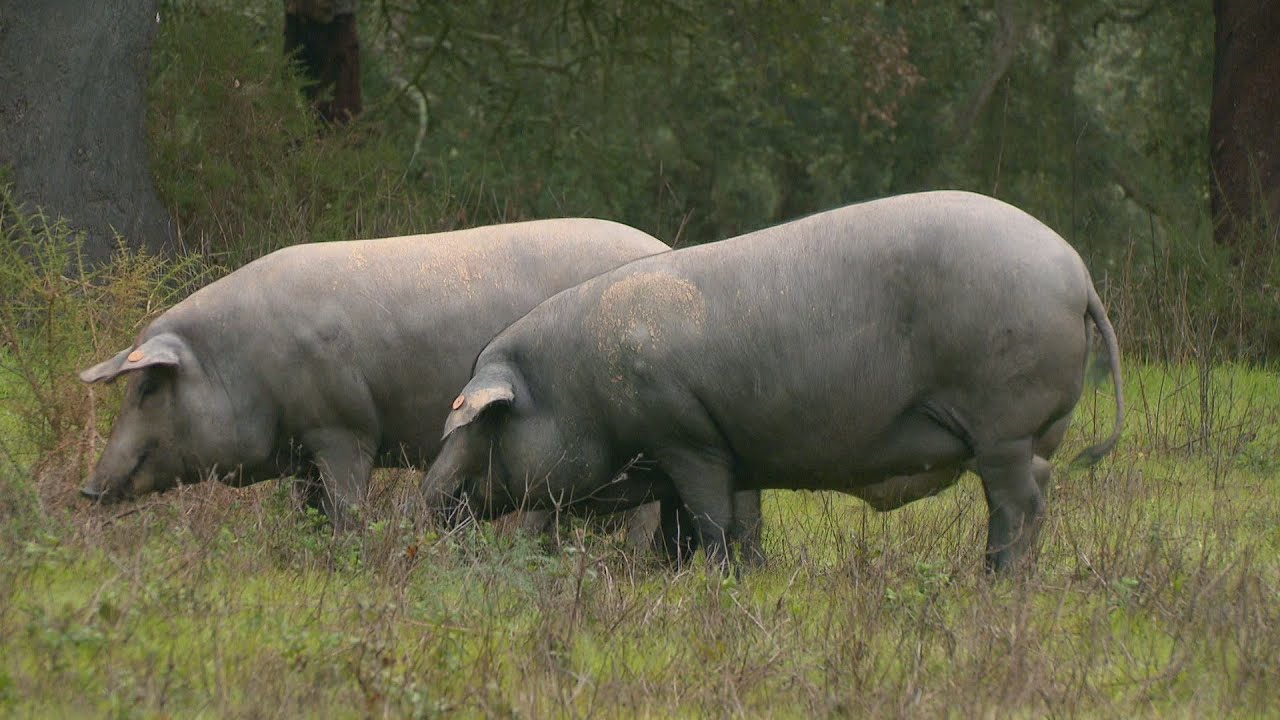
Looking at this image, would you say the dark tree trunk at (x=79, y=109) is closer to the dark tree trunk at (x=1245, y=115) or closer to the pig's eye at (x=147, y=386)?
the pig's eye at (x=147, y=386)

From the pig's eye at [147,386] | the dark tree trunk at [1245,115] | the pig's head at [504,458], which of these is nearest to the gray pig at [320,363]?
the pig's eye at [147,386]

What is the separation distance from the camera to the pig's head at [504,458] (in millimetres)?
7031

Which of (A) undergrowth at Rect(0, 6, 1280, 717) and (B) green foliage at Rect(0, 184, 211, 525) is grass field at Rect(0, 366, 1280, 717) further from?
(B) green foliage at Rect(0, 184, 211, 525)

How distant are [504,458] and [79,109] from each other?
556 centimetres

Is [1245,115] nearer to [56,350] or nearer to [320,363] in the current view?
[320,363]

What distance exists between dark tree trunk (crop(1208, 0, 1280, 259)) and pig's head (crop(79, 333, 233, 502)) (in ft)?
30.2

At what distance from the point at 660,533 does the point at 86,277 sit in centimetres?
336

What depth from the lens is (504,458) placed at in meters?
7.21

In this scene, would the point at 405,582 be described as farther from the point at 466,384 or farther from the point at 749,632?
the point at 466,384

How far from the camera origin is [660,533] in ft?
24.8

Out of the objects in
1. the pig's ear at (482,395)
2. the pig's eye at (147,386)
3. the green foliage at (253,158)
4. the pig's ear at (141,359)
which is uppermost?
the pig's ear at (482,395)

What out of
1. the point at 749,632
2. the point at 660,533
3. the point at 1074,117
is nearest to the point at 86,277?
the point at 660,533

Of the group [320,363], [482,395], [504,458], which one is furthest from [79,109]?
[482,395]

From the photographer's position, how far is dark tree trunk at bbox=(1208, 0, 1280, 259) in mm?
14078
